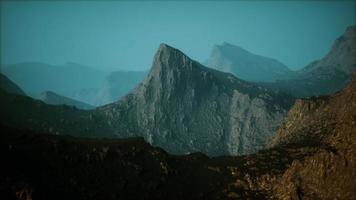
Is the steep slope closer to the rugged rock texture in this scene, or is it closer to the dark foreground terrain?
the dark foreground terrain

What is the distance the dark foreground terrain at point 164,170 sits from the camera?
101938mm

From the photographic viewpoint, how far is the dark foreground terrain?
102m

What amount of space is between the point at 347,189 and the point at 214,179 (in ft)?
121

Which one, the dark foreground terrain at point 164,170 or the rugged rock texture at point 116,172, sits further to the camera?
the dark foreground terrain at point 164,170

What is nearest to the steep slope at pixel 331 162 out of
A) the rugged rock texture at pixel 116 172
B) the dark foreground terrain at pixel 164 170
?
the dark foreground terrain at pixel 164 170

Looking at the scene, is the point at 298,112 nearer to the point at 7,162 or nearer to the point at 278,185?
the point at 278,185

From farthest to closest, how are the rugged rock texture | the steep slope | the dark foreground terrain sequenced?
the steep slope
the dark foreground terrain
the rugged rock texture

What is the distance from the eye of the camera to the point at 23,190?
310ft

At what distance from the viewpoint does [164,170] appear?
11831 cm

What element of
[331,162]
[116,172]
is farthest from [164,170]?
[331,162]

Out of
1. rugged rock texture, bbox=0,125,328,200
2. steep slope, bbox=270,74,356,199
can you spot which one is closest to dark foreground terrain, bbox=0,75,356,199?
rugged rock texture, bbox=0,125,328,200

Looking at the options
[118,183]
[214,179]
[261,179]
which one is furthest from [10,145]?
[261,179]

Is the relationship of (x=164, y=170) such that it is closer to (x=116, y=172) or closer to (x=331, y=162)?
(x=116, y=172)

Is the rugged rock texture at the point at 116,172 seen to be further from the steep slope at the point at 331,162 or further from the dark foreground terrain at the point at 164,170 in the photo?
the steep slope at the point at 331,162
